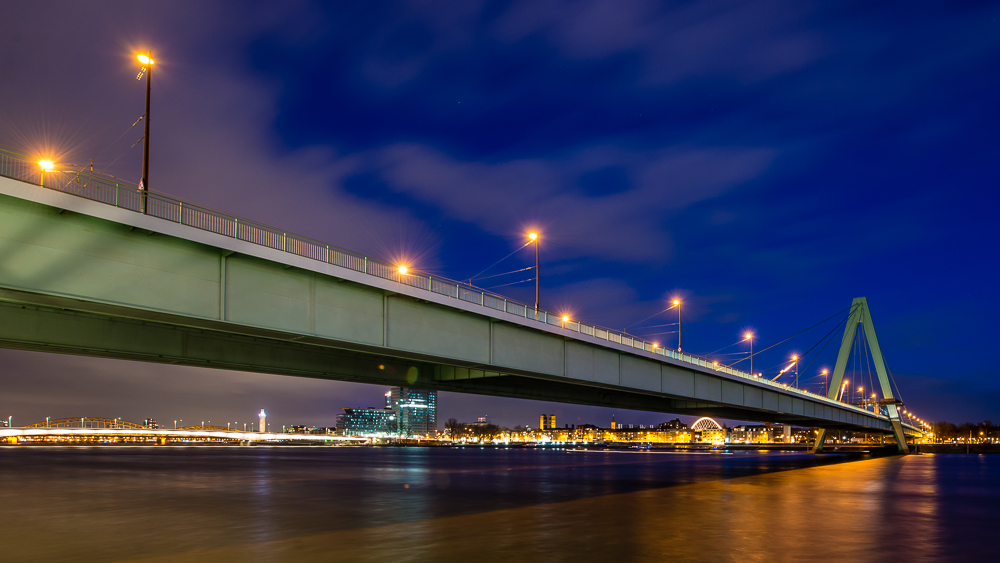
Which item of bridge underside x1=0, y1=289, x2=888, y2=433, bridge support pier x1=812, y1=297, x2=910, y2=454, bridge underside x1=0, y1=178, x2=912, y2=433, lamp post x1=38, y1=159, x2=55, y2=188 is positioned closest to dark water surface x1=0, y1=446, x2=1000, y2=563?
bridge underside x1=0, y1=289, x2=888, y2=433

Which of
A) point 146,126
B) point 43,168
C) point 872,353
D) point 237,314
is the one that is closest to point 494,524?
point 237,314

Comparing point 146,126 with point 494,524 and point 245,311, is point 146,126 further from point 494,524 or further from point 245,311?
point 494,524

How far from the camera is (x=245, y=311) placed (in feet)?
77.8

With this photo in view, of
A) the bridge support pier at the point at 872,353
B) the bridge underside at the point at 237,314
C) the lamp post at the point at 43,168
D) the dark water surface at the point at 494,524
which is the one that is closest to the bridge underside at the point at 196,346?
the bridge underside at the point at 237,314

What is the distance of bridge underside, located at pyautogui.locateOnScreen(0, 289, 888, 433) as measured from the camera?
24.7 m

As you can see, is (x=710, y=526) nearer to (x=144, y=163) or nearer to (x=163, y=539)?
(x=163, y=539)

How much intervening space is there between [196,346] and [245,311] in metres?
7.93

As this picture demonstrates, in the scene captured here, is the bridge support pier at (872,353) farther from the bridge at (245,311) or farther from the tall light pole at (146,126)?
the tall light pole at (146,126)

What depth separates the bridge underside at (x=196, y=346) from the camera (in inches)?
971

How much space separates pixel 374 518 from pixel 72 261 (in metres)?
11.9

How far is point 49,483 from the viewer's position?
4247 centimetres

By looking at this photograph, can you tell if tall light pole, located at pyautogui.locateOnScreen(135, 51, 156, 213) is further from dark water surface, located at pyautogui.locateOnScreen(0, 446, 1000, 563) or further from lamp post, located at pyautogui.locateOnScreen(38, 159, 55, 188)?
dark water surface, located at pyautogui.locateOnScreen(0, 446, 1000, 563)

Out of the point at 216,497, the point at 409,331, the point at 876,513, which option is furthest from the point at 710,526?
the point at 216,497

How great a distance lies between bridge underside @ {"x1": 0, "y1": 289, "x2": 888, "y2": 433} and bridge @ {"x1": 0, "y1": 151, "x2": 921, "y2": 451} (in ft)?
0.20
